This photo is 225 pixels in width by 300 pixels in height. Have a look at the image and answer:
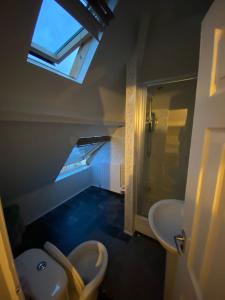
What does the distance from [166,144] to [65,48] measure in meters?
1.73

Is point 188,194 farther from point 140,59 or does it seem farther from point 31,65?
point 140,59

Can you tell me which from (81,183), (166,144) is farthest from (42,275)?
(81,183)

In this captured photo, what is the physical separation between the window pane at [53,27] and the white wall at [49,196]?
2.03 meters

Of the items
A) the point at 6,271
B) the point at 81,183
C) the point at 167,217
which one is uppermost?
the point at 6,271

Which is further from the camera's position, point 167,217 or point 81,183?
point 81,183

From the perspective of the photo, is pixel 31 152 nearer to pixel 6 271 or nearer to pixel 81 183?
pixel 6 271

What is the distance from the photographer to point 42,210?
224 centimetres

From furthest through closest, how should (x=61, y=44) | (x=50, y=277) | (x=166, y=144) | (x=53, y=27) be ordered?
(x=166, y=144) → (x=61, y=44) → (x=53, y=27) → (x=50, y=277)

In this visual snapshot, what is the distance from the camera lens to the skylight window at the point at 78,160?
2646mm

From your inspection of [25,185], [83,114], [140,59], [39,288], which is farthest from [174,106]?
[25,185]

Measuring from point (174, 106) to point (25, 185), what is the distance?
2.43m

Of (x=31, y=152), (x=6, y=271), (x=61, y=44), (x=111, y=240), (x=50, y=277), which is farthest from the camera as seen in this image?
(x=111, y=240)

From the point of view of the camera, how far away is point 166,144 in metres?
2.03

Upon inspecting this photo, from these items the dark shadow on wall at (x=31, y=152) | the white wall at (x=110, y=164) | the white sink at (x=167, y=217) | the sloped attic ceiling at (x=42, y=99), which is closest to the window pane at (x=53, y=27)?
the sloped attic ceiling at (x=42, y=99)
